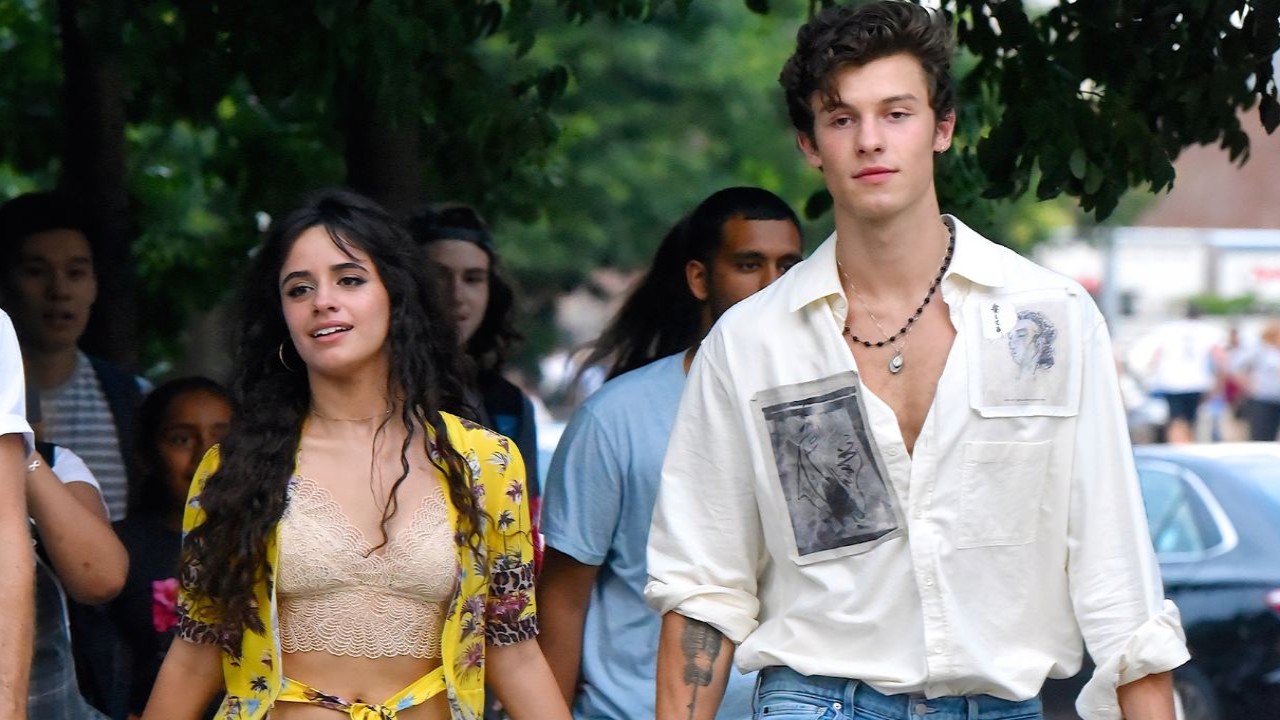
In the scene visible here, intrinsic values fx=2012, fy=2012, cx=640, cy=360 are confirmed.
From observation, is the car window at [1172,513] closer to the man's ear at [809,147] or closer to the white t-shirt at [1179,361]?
the man's ear at [809,147]

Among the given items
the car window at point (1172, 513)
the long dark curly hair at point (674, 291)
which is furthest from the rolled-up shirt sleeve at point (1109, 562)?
the car window at point (1172, 513)

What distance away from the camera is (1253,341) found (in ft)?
79.6

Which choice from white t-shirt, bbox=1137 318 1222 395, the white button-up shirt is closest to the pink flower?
the white button-up shirt

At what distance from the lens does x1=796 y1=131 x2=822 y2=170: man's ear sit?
3.63m

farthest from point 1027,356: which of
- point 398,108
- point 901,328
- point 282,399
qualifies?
point 398,108

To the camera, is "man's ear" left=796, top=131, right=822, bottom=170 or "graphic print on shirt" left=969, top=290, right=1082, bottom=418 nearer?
"graphic print on shirt" left=969, top=290, right=1082, bottom=418

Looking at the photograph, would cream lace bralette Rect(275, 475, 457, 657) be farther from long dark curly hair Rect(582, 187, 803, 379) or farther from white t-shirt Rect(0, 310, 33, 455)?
long dark curly hair Rect(582, 187, 803, 379)

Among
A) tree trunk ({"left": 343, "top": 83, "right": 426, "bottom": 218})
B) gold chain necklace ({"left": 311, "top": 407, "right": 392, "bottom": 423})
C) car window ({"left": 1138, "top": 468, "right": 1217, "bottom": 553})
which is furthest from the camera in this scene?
car window ({"left": 1138, "top": 468, "right": 1217, "bottom": 553})

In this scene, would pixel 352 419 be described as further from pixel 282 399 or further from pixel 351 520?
pixel 351 520

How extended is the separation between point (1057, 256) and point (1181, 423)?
18.4 metres

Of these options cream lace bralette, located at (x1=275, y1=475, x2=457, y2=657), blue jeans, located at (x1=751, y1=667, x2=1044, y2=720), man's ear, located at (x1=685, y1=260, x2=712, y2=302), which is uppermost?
man's ear, located at (x1=685, y1=260, x2=712, y2=302)

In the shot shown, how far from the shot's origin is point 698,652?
362 cm

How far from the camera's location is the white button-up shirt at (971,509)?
333cm

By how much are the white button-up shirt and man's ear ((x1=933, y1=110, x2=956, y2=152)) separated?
0.18m
